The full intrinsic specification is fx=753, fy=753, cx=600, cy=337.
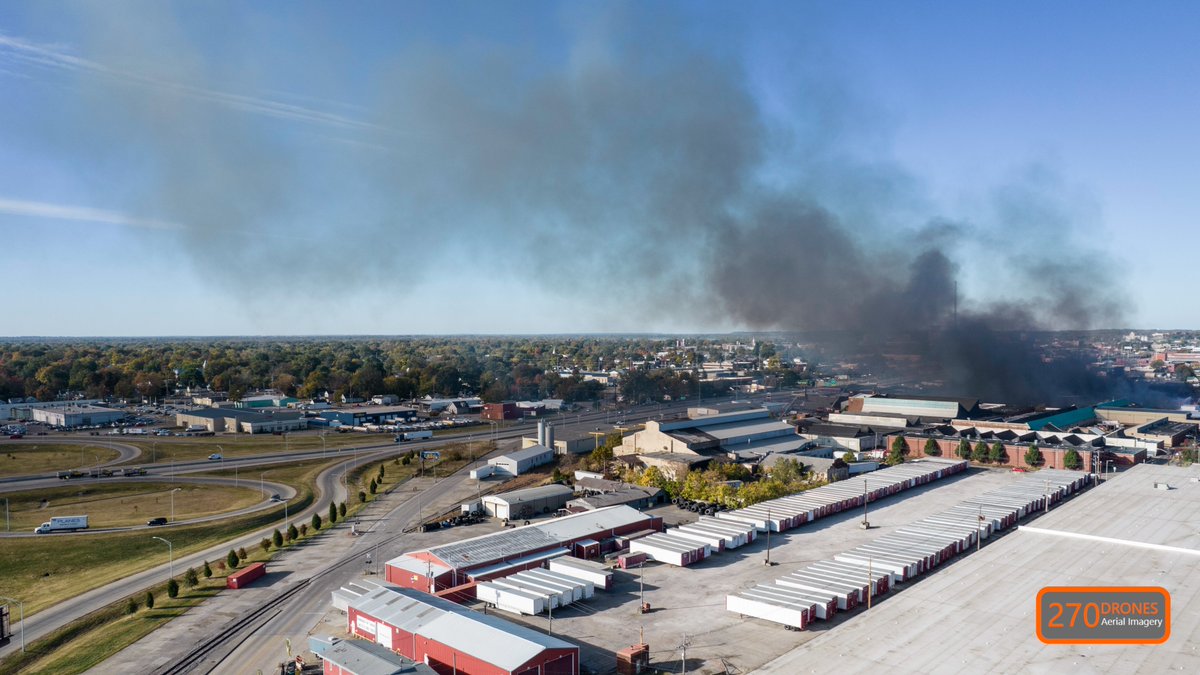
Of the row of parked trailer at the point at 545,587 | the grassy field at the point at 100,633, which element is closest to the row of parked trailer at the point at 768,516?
the row of parked trailer at the point at 545,587

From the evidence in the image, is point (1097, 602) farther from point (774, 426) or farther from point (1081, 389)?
point (1081, 389)

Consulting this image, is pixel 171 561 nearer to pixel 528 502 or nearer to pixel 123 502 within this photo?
pixel 528 502

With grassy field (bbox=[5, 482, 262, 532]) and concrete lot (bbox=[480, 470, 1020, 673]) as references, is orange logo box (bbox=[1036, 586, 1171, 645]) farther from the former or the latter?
grassy field (bbox=[5, 482, 262, 532])

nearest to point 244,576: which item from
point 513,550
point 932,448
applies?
point 513,550

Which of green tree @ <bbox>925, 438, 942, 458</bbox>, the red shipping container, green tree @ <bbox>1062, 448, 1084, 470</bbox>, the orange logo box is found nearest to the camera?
the orange logo box

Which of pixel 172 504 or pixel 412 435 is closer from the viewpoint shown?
pixel 172 504

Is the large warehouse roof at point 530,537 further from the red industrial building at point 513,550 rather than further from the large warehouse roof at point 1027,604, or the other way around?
the large warehouse roof at point 1027,604

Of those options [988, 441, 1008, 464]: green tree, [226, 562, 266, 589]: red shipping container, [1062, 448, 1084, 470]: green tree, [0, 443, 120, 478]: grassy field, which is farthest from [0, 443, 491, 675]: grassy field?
[1062, 448, 1084, 470]: green tree
